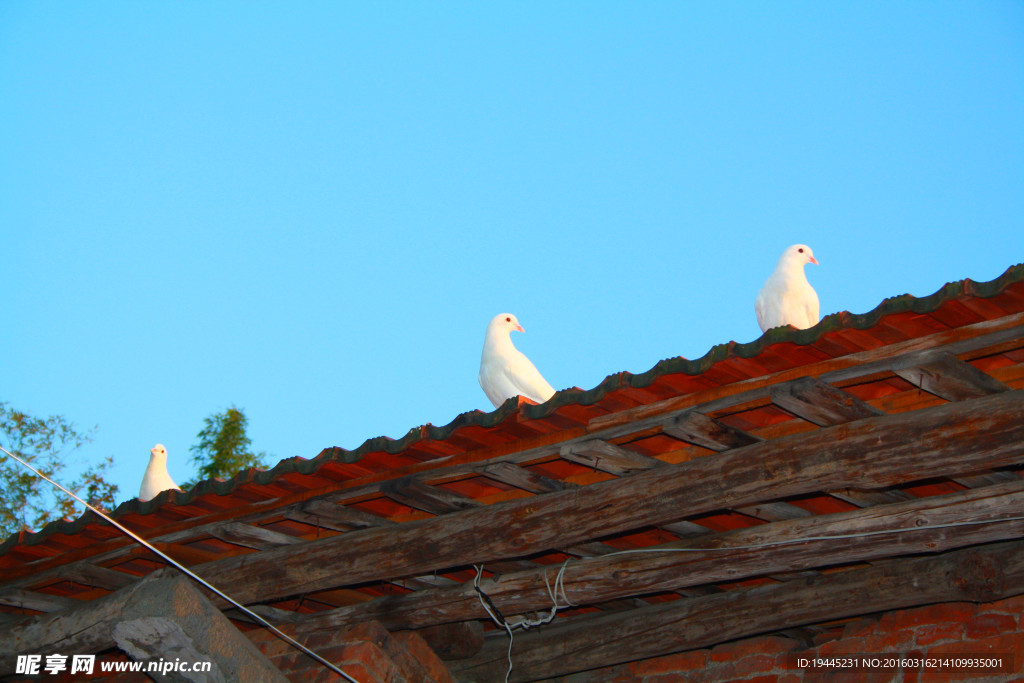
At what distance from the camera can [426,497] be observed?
16.8 feet

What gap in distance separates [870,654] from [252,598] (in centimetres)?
351

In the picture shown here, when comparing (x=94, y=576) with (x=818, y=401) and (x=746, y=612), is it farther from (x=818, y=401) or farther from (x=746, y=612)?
(x=818, y=401)

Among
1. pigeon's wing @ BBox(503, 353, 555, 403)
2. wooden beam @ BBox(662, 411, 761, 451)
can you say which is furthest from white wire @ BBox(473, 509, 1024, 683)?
pigeon's wing @ BBox(503, 353, 555, 403)

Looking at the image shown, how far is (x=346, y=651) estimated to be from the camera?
6137mm

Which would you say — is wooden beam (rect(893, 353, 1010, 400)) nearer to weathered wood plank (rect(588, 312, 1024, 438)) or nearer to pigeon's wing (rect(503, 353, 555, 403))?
weathered wood plank (rect(588, 312, 1024, 438))

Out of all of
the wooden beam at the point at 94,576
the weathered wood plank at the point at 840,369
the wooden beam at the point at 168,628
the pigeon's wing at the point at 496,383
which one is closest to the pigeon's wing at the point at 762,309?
the pigeon's wing at the point at 496,383

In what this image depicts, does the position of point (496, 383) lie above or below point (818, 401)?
above

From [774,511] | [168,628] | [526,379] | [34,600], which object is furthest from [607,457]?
[34,600]

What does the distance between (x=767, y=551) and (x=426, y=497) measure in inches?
66.9

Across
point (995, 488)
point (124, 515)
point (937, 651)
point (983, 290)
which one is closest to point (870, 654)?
point (937, 651)

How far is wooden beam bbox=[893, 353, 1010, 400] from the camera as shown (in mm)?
3740

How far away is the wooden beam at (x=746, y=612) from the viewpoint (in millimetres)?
4957

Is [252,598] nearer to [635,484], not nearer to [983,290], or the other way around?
[635,484]

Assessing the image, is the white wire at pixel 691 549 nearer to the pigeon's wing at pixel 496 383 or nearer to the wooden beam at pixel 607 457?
the wooden beam at pixel 607 457
